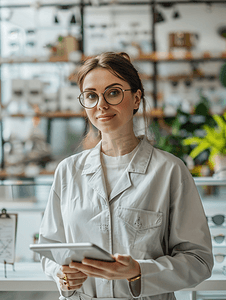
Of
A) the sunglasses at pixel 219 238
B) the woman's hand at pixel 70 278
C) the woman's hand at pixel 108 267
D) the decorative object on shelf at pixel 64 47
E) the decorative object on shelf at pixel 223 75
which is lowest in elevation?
the sunglasses at pixel 219 238

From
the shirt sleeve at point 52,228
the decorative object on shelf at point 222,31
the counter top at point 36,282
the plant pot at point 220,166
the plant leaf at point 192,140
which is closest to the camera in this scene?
the shirt sleeve at point 52,228

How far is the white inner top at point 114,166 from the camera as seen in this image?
0.74m

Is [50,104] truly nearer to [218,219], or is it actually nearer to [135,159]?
[218,219]

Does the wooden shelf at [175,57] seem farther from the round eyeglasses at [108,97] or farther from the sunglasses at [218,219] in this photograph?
the round eyeglasses at [108,97]

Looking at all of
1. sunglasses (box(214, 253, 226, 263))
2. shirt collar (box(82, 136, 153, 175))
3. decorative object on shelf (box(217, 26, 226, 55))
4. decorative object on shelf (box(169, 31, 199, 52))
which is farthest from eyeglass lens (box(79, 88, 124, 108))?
decorative object on shelf (box(217, 26, 226, 55))

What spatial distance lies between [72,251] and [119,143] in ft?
0.95

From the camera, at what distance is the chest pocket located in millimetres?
674

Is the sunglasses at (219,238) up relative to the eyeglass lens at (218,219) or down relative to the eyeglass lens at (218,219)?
down

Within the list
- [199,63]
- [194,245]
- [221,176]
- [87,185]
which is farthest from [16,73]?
[194,245]

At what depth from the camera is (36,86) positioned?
9.22ft

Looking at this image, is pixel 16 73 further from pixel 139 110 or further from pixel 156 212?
pixel 156 212

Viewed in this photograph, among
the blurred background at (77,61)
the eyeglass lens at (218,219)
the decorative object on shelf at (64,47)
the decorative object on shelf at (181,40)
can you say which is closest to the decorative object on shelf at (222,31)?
the blurred background at (77,61)

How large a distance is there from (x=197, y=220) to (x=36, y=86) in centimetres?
243

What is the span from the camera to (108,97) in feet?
2.24
